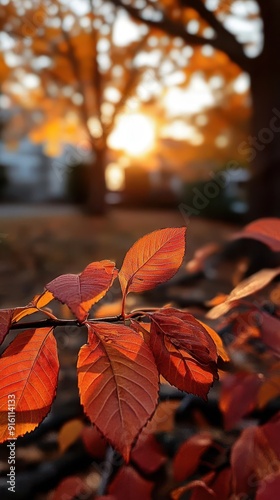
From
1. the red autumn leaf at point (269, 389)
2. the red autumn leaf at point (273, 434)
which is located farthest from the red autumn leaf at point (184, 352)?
the red autumn leaf at point (269, 389)

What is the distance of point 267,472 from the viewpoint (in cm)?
60

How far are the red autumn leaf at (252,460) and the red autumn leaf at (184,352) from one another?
305mm

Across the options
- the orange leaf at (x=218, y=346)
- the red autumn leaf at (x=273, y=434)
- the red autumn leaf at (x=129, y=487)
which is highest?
the orange leaf at (x=218, y=346)

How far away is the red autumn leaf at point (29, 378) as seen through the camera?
0.32 m

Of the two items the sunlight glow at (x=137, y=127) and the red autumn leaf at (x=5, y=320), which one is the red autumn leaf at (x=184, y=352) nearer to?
the red autumn leaf at (x=5, y=320)

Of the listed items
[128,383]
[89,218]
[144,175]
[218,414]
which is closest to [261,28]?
[218,414]

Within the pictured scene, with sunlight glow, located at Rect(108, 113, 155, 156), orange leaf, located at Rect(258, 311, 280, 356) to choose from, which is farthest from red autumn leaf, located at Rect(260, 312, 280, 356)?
sunlight glow, located at Rect(108, 113, 155, 156)

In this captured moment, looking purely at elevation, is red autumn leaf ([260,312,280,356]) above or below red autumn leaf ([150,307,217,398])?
below

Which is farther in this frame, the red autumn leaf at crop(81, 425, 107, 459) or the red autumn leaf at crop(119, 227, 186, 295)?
the red autumn leaf at crop(81, 425, 107, 459)

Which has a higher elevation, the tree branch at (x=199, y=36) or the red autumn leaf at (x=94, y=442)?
the tree branch at (x=199, y=36)

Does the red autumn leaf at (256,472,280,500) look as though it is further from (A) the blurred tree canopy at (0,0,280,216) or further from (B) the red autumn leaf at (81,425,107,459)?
(A) the blurred tree canopy at (0,0,280,216)

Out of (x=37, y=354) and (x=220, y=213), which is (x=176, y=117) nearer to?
(x=220, y=213)

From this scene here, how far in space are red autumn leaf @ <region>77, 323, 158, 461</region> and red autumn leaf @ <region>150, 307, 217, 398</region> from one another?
2cm

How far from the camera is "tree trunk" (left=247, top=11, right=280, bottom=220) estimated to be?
3299 millimetres
